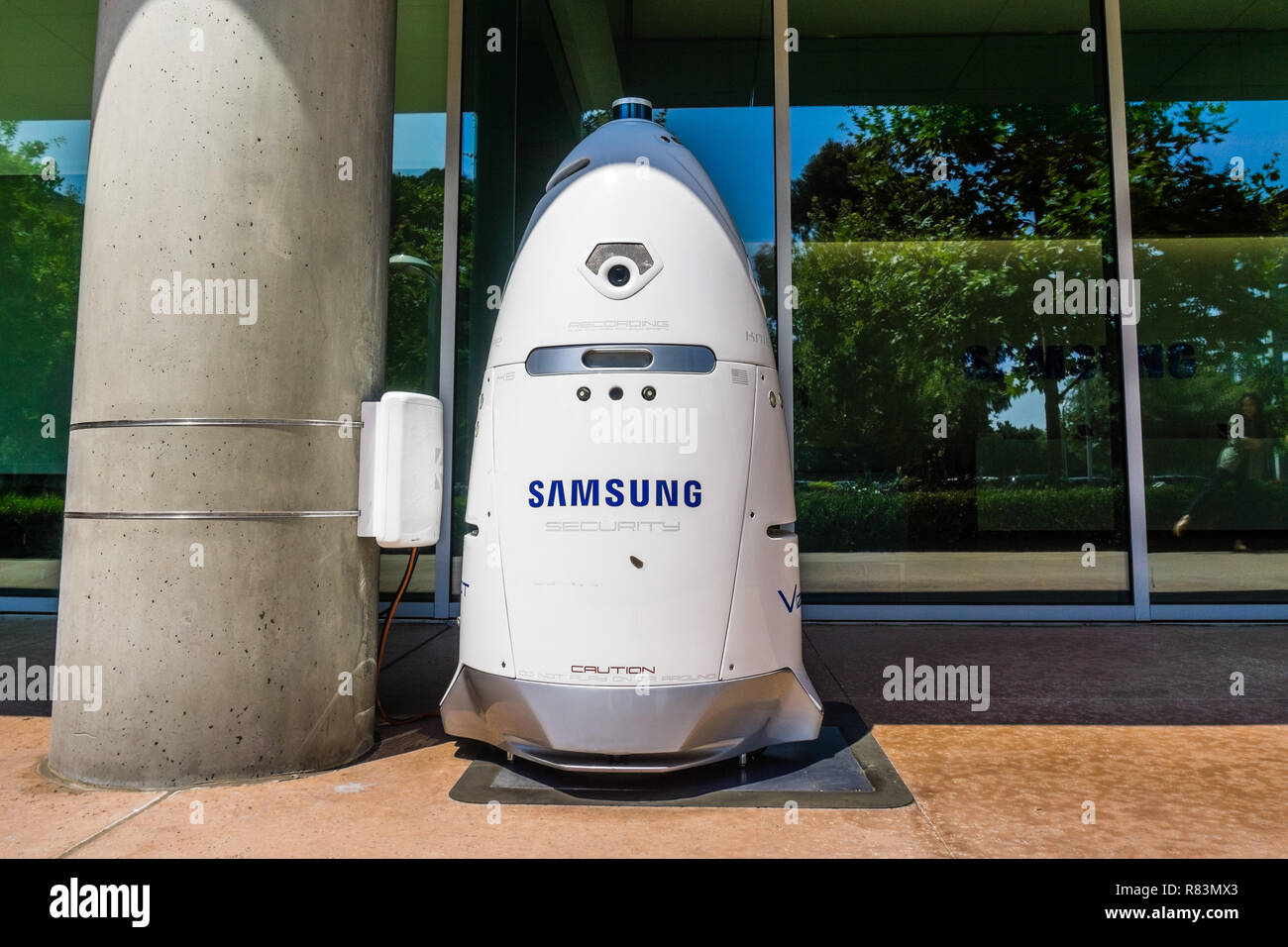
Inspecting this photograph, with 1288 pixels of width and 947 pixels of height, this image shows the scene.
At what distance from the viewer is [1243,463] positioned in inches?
231

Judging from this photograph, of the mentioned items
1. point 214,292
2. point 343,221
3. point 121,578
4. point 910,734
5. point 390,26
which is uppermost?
point 390,26

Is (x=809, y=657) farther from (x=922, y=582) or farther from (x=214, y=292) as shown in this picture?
(x=214, y=292)

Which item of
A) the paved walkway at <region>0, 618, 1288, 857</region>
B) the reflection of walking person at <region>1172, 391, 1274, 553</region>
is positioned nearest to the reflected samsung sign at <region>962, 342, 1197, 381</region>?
the reflection of walking person at <region>1172, 391, 1274, 553</region>

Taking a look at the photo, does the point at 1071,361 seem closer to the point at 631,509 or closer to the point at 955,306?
the point at 955,306

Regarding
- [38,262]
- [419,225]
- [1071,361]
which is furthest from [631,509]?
[38,262]

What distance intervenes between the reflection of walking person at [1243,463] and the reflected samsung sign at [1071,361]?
0.57 meters

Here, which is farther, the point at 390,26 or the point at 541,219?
the point at 390,26

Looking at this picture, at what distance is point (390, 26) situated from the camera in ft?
9.52

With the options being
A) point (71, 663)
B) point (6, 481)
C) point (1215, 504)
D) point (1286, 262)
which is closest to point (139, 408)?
point (71, 663)

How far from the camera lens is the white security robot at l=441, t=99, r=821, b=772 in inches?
91.5

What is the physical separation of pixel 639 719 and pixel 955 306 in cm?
461

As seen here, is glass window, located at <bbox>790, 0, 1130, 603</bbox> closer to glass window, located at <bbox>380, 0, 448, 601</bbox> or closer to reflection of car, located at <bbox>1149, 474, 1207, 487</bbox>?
reflection of car, located at <bbox>1149, 474, 1207, 487</bbox>

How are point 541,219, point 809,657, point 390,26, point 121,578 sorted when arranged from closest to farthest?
1. point 121,578
2. point 541,219
3. point 390,26
4. point 809,657

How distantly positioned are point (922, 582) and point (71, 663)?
15.2ft
